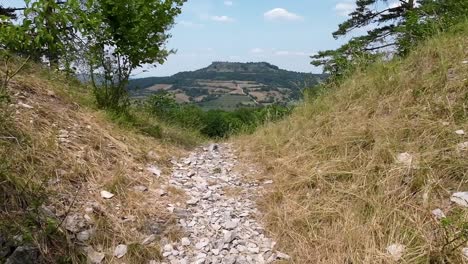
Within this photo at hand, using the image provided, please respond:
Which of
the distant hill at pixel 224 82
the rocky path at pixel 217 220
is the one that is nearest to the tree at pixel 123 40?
the rocky path at pixel 217 220

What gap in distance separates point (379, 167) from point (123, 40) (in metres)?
4.32

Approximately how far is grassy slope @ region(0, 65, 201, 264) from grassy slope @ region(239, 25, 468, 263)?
124cm

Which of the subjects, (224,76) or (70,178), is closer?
(70,178)

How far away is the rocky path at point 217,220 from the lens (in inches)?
119

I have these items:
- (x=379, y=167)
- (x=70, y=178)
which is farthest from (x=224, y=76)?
(x=379, y=167)

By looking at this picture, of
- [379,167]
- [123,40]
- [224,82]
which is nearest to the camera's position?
[379,167]

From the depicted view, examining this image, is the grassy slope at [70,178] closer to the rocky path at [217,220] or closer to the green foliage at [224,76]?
the rocky path at [217,220]

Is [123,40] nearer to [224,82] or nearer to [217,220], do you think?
[217,220]

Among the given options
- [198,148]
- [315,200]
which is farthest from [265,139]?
[315,200]

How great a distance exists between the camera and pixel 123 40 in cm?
592

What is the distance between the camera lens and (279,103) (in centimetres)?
921

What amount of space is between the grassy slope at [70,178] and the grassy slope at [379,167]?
4.06ft

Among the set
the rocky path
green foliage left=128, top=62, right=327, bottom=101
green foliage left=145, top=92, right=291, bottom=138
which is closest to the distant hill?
green foliage left=128, top=62, right=327, bottom=101

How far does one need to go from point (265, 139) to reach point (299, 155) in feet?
4.71
